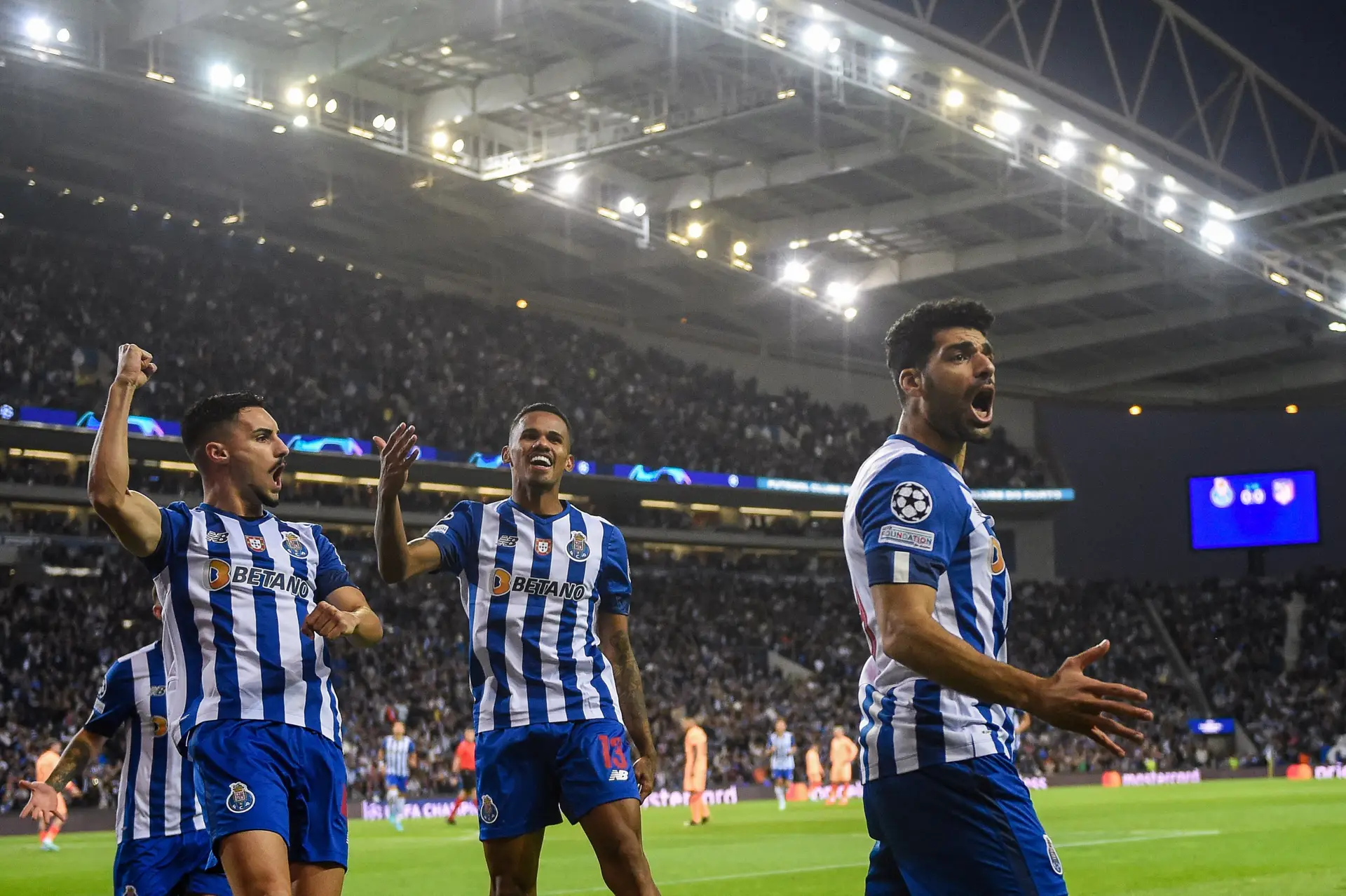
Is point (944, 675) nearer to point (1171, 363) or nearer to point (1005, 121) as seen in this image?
point (1005, 121)

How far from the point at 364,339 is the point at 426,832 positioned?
2035 cm

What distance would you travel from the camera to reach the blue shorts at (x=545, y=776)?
6480mm

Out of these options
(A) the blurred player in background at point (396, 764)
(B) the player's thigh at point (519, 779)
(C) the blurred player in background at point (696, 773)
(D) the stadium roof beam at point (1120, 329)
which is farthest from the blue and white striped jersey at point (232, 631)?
(D) the stadium roof beam at point (1120, 329)

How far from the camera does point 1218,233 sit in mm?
33438

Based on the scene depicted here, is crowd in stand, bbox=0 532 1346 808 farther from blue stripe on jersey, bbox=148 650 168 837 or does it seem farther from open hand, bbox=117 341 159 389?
open hand, bbox=117 341 159 389

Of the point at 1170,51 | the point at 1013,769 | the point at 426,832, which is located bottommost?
the point at 426,832

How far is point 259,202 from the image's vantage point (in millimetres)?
39344

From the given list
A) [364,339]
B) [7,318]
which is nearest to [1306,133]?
[364,339]

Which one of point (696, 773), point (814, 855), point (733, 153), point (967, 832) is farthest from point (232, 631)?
point (733, 153)

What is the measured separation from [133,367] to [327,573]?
1.21 meters

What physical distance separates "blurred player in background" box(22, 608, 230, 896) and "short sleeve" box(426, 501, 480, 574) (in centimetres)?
122

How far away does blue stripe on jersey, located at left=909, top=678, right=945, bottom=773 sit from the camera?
13.6 ft

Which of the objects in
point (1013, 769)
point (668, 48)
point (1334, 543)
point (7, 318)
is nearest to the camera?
point (1013, 769)

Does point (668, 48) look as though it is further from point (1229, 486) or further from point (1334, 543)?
point (1334, 543)
